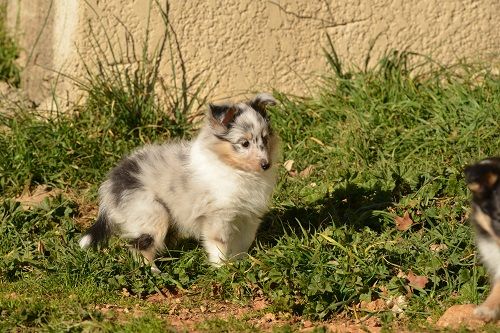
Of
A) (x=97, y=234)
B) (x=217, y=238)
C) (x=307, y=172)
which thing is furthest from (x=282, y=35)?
(x=97, y=234)

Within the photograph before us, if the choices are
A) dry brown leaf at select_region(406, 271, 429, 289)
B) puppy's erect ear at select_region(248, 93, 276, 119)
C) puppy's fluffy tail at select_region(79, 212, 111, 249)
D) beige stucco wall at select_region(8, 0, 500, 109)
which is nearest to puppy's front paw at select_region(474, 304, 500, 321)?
dry brown leaf at select_region(406, 271, 429, 289)

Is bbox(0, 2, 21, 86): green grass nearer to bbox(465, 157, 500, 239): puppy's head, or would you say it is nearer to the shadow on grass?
the shadow on grass

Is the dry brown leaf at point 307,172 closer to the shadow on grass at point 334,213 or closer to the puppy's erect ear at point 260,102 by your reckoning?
the shadow on grass at point 334,213

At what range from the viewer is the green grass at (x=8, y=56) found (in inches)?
374

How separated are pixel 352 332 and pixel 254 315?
721 mm

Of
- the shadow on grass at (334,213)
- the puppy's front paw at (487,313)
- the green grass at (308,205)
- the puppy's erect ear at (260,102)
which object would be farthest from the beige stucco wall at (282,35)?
the puppy's front paw at (487,313)

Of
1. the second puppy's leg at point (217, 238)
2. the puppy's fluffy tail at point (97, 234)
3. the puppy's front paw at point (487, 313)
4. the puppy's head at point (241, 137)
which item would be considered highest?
the puppy's head at point (241, 137)

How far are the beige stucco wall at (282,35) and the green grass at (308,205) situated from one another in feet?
0.66

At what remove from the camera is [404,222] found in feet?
22.4

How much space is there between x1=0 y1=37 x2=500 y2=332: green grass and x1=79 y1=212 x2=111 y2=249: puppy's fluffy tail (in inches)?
3.9

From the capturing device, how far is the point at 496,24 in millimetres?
8680

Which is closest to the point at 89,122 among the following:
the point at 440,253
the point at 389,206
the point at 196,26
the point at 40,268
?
the point at 196,26

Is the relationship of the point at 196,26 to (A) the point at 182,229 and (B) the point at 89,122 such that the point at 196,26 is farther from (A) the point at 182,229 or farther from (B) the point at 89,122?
(A) the point at 182,229

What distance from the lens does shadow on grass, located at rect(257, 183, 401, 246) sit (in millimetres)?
6938
